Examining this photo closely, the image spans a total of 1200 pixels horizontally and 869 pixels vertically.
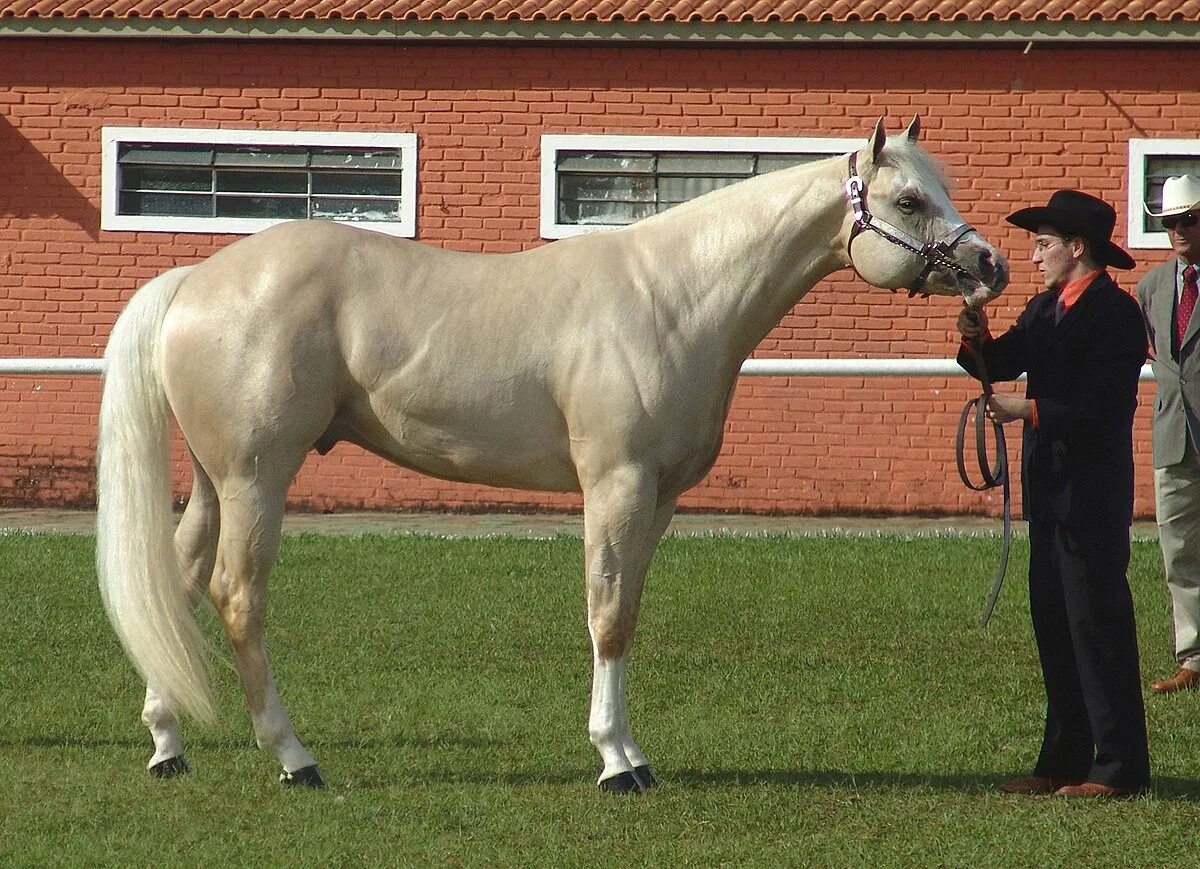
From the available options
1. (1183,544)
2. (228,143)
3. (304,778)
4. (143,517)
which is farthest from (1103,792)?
(228,143)

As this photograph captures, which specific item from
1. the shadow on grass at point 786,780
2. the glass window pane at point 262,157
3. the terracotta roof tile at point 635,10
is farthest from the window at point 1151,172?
the shadow on grass at point 786,780

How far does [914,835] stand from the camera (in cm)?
466

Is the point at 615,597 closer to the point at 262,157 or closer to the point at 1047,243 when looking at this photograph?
the point at 1047,243

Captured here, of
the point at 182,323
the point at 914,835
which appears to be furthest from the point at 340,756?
the point at 914,835

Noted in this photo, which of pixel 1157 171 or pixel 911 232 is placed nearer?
pixel 911 232

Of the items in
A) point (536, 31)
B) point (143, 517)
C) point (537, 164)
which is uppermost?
point (536, 31)

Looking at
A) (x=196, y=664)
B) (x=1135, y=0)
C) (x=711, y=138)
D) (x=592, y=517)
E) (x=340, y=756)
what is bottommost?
(x=340, y=756)

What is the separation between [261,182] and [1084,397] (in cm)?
958

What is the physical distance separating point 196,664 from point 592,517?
1.44 meters

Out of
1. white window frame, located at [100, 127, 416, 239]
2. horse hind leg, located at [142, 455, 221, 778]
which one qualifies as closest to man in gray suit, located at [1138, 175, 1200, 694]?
horse hind leg, located at [142, 455, 221, 778]

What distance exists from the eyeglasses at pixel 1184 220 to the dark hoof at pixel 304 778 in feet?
13.4

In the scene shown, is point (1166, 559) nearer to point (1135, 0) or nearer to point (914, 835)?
point (914, 835)

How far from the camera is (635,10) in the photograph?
41.4 ft

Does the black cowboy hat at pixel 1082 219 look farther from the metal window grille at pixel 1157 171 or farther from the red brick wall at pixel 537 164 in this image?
the metal window grille at pixel 1157 171
